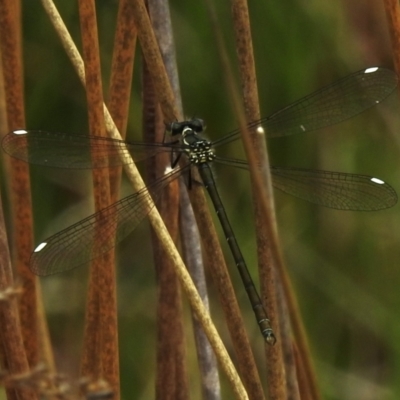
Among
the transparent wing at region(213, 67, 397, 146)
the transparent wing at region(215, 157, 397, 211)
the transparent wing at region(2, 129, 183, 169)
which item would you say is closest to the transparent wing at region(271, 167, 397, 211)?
the transparent wing at region(215, 157, 397, 211)

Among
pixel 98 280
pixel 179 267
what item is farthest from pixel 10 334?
pixel 179 267

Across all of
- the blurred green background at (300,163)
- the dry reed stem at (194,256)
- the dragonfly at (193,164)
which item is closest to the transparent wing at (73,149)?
the dragonfly at (193,164)

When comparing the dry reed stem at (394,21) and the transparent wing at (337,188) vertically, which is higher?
the dry reed stem at (394,21)

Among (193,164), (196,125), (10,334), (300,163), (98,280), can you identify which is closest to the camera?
(10,334)

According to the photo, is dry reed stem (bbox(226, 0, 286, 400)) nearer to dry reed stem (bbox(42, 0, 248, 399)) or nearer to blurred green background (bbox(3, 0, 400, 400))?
dry reed stem (bbox(42, 0, 248, 399))

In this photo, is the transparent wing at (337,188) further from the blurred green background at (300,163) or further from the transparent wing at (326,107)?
the blurred green background at (300,163)

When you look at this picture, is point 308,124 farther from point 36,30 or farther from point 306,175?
point 36,30

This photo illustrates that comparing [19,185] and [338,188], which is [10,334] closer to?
[19,185]
